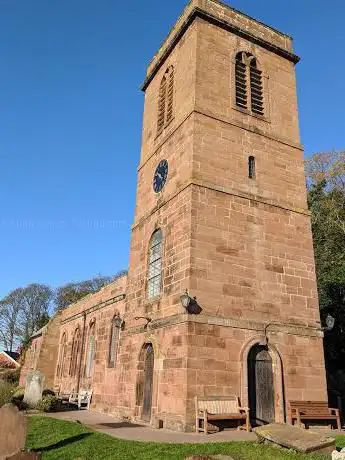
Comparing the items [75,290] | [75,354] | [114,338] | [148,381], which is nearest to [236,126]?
[148,381]

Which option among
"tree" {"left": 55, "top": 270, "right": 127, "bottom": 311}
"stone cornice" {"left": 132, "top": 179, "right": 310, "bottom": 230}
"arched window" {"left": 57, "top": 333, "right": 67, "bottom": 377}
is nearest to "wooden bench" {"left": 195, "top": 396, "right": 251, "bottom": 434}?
"stone cornice" {"left": 132, "top": 179, "right": 310, "bottom": 230}

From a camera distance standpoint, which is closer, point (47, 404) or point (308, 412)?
point (308, 412)

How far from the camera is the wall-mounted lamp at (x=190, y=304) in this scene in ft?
38.8

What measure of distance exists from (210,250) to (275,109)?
7.23m

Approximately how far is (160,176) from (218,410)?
8.67m

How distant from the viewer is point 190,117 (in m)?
14.9

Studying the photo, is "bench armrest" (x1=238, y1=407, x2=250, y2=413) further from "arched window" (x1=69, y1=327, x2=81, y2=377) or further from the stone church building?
"arched window" (x1=69, y1=327, x2=81, y2=377)

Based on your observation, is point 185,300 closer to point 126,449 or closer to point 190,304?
point 190,304

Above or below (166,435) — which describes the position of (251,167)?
above

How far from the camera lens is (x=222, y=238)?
44.2 feet

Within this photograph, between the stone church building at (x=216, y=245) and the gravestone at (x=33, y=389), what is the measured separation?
2.49 metres

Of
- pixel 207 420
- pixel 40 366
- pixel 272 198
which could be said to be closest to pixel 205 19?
pixel 272 198

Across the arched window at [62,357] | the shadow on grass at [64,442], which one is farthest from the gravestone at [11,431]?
the arched window at [62,357]

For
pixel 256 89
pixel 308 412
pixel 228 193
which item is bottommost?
pixel 308 412
